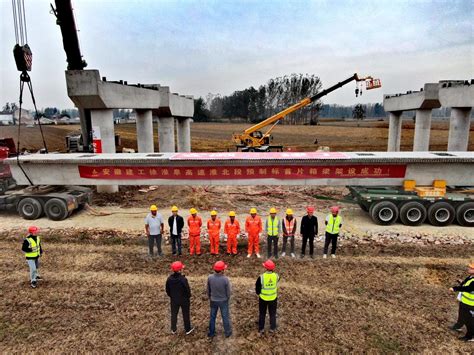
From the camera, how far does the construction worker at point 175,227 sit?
10.5 metres

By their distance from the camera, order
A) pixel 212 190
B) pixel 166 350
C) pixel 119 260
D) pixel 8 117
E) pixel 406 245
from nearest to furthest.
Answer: pixel 166 350
pixel 119 260
pixel 406 245
pixel 212 190
pixel 8 117

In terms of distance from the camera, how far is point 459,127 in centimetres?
2116

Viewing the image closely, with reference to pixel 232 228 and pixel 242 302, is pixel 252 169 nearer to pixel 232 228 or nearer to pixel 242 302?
pixel 232 228

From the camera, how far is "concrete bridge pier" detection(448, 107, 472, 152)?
68.4 ft

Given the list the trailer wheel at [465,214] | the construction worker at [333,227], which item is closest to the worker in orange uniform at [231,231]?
the construction worker at [333,227]

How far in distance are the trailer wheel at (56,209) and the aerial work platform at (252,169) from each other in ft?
4.65

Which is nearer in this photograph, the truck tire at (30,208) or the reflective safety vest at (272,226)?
the reflective safety vest at (272,226)

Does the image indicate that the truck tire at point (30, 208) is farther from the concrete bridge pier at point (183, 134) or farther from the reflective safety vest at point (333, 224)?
the concrete bridge pier at point (183, 134)

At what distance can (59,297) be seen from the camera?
8.52 meters

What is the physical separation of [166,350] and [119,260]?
15.7 ft

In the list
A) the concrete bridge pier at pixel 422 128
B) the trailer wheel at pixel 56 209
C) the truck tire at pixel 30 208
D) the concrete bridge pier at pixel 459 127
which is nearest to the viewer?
the trailer wheel at pixel 56 209

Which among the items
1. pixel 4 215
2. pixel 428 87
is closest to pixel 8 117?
pixel 4 215

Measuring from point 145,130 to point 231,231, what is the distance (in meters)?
13.9

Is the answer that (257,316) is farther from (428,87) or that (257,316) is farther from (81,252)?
(428,87)
